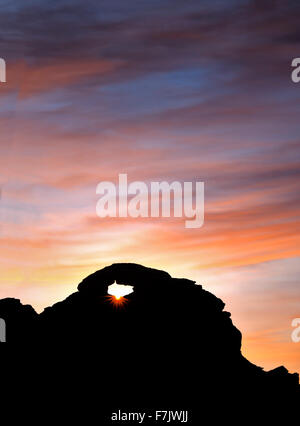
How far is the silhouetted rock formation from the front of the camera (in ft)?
326

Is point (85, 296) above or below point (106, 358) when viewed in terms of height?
above

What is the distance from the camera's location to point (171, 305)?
333 feet

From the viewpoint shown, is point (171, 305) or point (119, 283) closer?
point (119, 283)

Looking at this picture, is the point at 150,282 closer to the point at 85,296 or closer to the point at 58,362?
the point at 85,296

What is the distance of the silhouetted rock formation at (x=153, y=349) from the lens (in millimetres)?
99375

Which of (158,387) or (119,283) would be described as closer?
(119,283)

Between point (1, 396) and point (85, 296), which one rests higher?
point (85, 296)

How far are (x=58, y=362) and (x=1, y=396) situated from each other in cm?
961

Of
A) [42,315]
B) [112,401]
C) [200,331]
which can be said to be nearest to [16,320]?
[42,315]

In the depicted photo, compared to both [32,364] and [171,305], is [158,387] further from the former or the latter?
[32,364]

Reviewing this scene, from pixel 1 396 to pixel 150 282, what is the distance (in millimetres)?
26431

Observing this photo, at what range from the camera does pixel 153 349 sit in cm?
10450
